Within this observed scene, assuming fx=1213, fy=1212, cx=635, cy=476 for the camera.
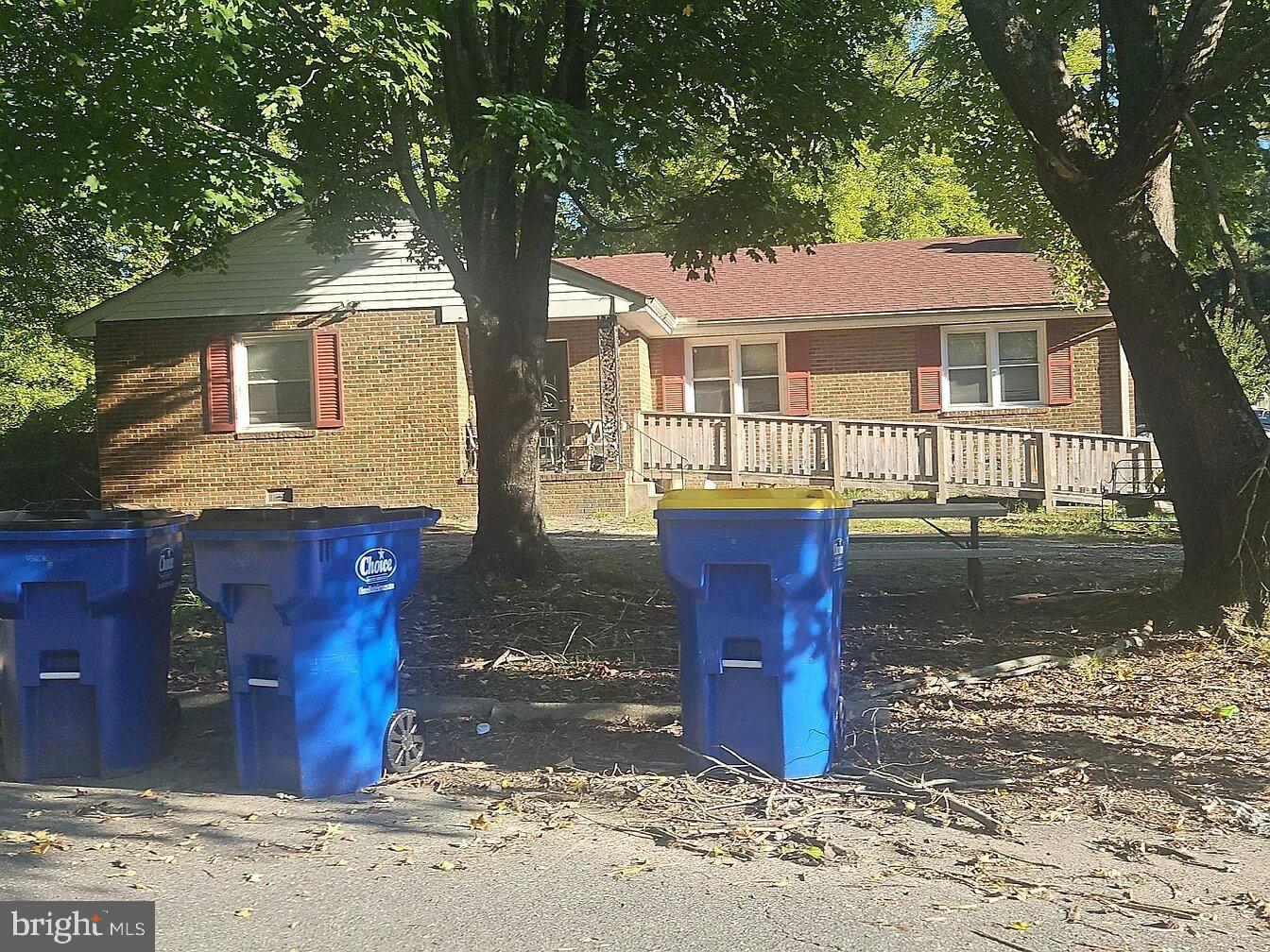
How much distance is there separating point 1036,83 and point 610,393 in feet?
37.7

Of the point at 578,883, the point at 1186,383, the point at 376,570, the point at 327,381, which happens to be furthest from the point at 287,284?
the point at 578,883

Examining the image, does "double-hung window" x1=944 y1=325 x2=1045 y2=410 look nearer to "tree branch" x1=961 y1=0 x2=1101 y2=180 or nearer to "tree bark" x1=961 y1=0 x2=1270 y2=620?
"tree bark" x1=961 y1=0 x2=1270 y2=620

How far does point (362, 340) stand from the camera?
19.0 m

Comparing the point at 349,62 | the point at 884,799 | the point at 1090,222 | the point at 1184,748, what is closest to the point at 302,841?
the point at 884,799

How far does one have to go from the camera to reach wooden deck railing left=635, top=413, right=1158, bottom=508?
17.7 m

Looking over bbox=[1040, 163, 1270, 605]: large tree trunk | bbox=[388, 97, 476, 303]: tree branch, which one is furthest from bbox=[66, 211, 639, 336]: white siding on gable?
bbox=[1040, 163, 1270, 605]: large tree trunk

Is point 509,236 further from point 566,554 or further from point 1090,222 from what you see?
point 1090,222

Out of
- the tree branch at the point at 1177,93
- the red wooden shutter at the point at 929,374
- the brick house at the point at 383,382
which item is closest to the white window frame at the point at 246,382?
the brick house at the point at 383,382

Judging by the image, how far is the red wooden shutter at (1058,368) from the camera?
67.5 feet

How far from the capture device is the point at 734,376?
2162 centimetres

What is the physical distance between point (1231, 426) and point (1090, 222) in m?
1.60

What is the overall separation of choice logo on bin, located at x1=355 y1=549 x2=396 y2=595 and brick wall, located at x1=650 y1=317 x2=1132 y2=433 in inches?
624

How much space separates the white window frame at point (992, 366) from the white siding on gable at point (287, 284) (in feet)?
27.6

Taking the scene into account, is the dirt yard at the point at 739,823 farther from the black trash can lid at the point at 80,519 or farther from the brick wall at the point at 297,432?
the brick wall at the point at 297,432
